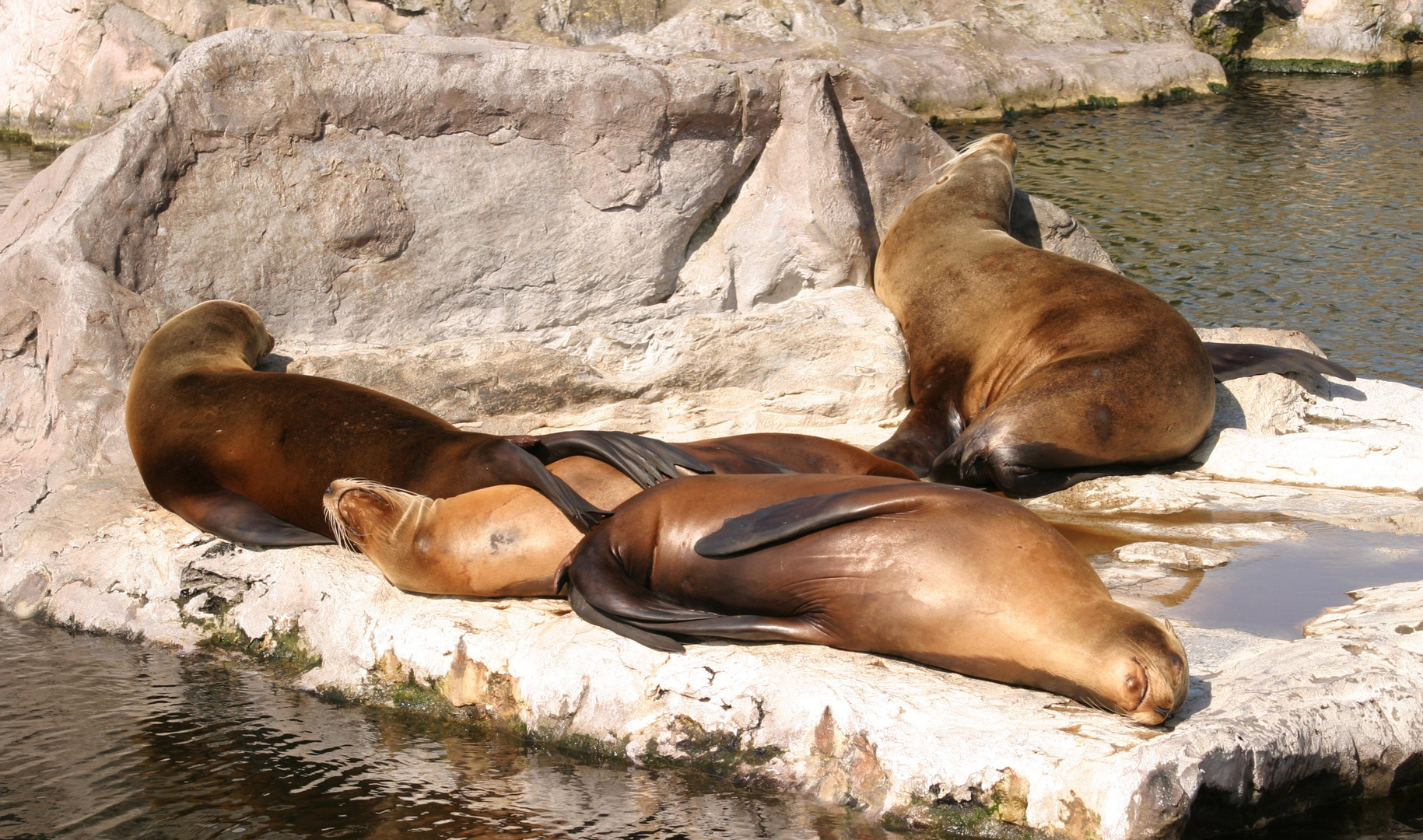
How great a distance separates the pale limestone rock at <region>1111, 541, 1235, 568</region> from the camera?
4297mm

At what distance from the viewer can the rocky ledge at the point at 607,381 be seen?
3111 millimetres

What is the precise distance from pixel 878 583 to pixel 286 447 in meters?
2.35

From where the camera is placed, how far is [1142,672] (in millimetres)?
3025

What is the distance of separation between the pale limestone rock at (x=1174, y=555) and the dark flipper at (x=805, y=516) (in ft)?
3.92

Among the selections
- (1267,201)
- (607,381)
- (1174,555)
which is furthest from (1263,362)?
(1267,201)

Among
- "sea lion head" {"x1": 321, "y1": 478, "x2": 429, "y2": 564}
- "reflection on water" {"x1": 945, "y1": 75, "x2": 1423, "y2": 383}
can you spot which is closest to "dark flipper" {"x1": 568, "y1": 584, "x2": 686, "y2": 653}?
"sea lion head" {"x1": 321, "y1": 478, "x2": 429, "y2": 564}

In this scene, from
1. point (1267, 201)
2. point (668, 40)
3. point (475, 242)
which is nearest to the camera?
point (475, 242)

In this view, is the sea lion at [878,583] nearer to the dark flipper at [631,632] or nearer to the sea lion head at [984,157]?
the dark flipper at [631,632]

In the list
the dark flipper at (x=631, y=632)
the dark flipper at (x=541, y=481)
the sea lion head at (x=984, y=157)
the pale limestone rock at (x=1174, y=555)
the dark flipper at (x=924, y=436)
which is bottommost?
the dark flipper at (x=924, y=436)

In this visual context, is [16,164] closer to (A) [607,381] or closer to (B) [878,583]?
(A) [607,381]

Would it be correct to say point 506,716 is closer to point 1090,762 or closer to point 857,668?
point 857,668

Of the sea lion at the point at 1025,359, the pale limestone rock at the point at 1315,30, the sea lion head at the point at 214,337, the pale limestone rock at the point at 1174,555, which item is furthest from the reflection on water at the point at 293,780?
the pale limestone rock at the point at 1315,30

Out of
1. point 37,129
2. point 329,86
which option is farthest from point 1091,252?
point 37,129

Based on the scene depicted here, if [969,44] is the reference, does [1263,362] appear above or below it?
below
